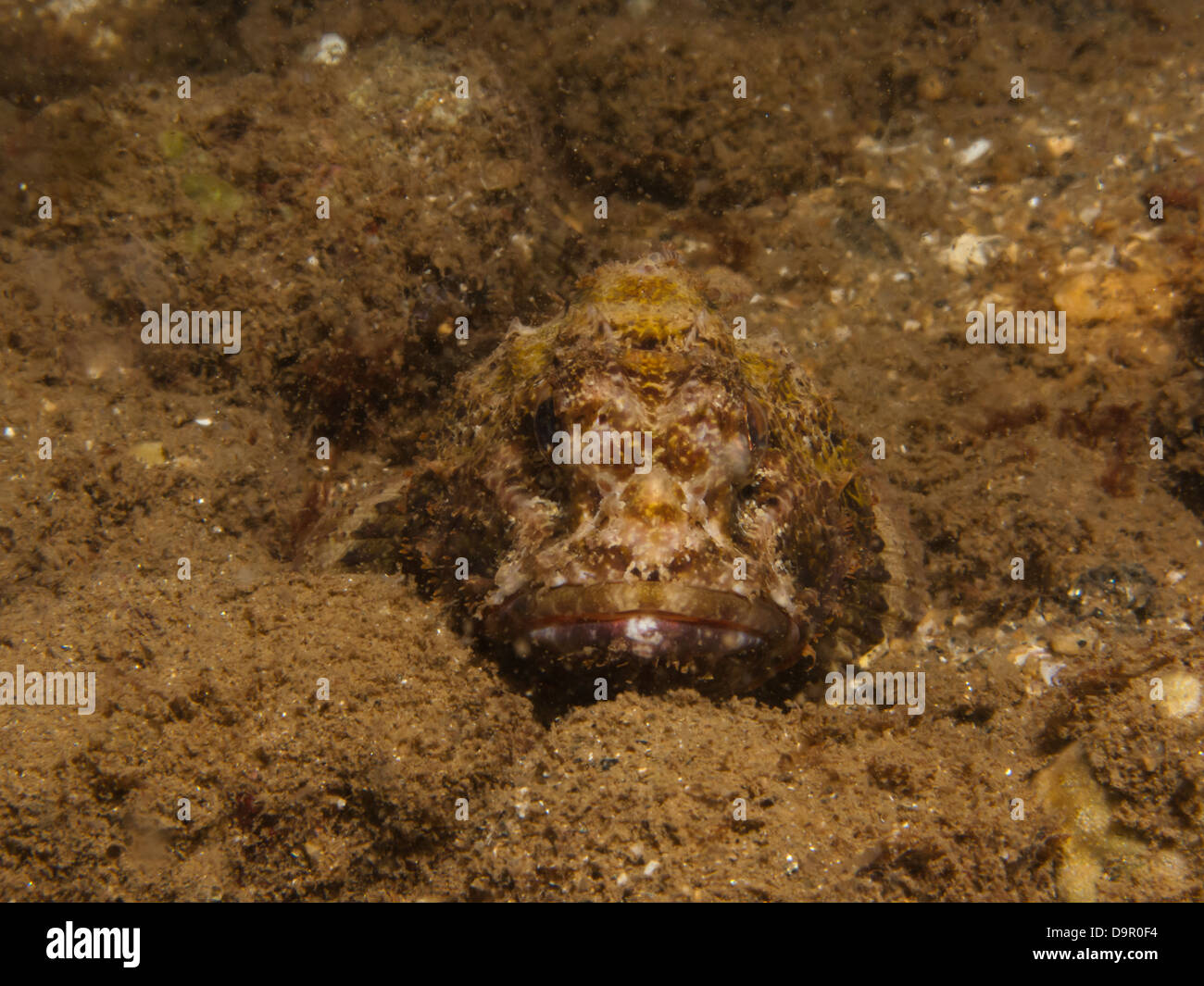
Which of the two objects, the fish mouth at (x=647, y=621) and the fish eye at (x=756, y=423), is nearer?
the fish mouth at (x=647, y=621)

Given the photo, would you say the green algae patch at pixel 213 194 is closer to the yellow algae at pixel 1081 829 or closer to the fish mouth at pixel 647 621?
the fish mouth at pixel 647 621

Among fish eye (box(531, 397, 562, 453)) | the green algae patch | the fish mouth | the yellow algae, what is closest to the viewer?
the yellow algae

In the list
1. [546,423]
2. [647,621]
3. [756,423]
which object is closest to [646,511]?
[647,621]

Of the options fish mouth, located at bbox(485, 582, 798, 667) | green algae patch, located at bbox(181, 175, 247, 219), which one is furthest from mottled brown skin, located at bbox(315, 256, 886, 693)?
green algae patch, located at bbox(181, 175, 247, 219)

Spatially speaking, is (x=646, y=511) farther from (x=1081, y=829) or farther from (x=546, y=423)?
(x=1081, y=829)

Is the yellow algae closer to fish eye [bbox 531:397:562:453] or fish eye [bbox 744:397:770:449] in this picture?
fish eye [bbox 744:397:770:449]

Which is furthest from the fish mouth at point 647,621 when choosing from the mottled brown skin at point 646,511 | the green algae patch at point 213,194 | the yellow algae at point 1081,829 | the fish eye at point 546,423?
the green algae patch at point 213,194
